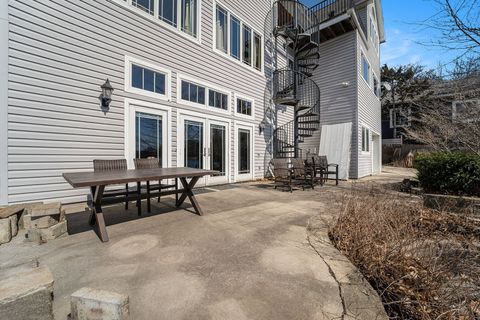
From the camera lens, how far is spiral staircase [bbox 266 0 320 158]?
8.26 m

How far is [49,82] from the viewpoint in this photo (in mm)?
3803

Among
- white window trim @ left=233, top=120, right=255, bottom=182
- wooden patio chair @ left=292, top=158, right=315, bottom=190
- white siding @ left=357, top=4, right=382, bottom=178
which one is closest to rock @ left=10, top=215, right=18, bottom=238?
white window trim @ left=233, top=120, right=255, bottom=182

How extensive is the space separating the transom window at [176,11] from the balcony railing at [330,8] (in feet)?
17.8

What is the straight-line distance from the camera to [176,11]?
565 cm

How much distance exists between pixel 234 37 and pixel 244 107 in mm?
2326

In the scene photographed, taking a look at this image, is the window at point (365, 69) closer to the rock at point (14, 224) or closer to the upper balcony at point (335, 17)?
the upper balcony at point (335, 17)

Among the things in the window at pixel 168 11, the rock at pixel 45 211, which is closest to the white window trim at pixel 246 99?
the window at pixel 168 11

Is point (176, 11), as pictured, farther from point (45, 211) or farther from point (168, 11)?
point (45, 211)

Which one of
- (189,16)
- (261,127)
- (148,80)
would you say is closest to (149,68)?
(148,80)

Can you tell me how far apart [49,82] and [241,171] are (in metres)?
5.25

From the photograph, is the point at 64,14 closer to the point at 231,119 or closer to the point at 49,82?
the point at 49,82

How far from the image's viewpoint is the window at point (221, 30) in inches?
268

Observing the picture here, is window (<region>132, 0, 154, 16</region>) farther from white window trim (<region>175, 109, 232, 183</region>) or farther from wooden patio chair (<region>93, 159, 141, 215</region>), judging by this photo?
wooden patio chair (<region>93, 159, 141, 215</region>)

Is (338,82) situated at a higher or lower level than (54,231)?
higher
